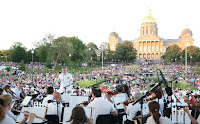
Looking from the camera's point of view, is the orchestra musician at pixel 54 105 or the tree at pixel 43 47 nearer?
the orchestra musician at pixel 54 105

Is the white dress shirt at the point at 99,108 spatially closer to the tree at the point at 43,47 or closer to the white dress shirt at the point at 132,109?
the white dress shirt at the point at 132,109

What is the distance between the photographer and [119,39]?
146 m

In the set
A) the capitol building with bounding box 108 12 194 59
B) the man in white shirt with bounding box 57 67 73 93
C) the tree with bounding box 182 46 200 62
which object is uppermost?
the capitol building with bounding box 108 12 194 59

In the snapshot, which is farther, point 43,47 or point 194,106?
point 43,47

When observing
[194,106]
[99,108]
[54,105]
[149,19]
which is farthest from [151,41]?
[99,108]

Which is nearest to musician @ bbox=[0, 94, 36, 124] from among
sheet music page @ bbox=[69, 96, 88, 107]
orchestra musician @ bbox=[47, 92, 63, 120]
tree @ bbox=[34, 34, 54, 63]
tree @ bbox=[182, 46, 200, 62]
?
orchestra musician @ bbox=[47, 92, 63, 120]

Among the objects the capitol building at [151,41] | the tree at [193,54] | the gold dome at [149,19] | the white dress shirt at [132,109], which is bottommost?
the white dress shirt at [132,109]

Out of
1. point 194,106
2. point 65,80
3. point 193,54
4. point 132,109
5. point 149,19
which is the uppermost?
point 149,19

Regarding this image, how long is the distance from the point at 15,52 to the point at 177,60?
50.4 metres

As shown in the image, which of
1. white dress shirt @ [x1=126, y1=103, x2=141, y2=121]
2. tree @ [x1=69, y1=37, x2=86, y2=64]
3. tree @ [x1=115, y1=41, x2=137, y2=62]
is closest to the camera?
white dress shirt @ [x1=126, y1=103, x2=141, y2=121]

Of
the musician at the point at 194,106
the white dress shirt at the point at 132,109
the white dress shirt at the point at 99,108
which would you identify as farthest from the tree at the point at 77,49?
the white dress shirt at the point at 99,108

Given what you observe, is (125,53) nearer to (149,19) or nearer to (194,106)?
(149,19)

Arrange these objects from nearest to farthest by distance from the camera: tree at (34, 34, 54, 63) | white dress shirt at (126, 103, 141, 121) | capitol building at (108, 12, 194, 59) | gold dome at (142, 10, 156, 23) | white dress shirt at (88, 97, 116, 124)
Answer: white dress shirt at (88, 97, 116, 124), white dress shirt at (126, 103, 141, 121), tree at (34, 34, 54, 63), capitol building at (108, 12, 194, 59), gold dome at (142, 10, 156, 23)

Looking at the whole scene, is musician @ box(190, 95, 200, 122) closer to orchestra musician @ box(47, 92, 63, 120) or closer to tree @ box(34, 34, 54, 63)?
orchestra musician @ box(47, 92, 63, 120)
